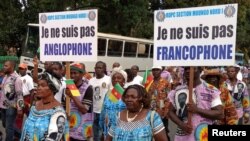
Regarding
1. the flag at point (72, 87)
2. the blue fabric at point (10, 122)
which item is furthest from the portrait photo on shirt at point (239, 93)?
the blue fabric at point (10, 122)

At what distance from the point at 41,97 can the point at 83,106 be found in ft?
5.16

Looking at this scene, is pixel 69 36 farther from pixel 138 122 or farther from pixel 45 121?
pixel 138 122

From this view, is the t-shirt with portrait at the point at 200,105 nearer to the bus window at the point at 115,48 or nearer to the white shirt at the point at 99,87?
the white shirt at the point at 99,87

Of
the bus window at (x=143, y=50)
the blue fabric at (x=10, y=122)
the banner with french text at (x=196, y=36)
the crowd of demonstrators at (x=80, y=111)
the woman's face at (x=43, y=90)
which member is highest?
the bus window at (x=143, y=50)

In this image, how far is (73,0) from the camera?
2498 centimetres

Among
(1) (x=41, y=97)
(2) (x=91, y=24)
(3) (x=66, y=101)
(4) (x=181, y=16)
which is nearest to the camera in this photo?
(1) (x=41, y=97)

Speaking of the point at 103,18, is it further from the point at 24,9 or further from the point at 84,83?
the point at 84,83

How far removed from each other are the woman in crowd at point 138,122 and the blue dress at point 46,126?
45cm

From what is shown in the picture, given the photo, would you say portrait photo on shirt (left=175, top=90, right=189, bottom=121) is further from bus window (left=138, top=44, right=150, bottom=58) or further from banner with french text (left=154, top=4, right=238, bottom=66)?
bus window (left=138, top=44, right=150, bottom=58)

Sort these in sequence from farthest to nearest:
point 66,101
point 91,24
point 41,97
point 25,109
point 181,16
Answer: point 25,109, point 91,24, point 66,101, point 181,16, point 41,97

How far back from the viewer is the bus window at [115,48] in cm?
2239

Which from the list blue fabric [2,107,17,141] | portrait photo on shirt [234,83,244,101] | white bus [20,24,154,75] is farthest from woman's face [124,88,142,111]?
white bus [20,24,154,75]

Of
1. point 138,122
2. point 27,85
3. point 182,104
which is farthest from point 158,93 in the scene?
point 138,122

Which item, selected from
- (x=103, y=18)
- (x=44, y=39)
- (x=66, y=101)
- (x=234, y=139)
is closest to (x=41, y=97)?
(x=66, y=101)
